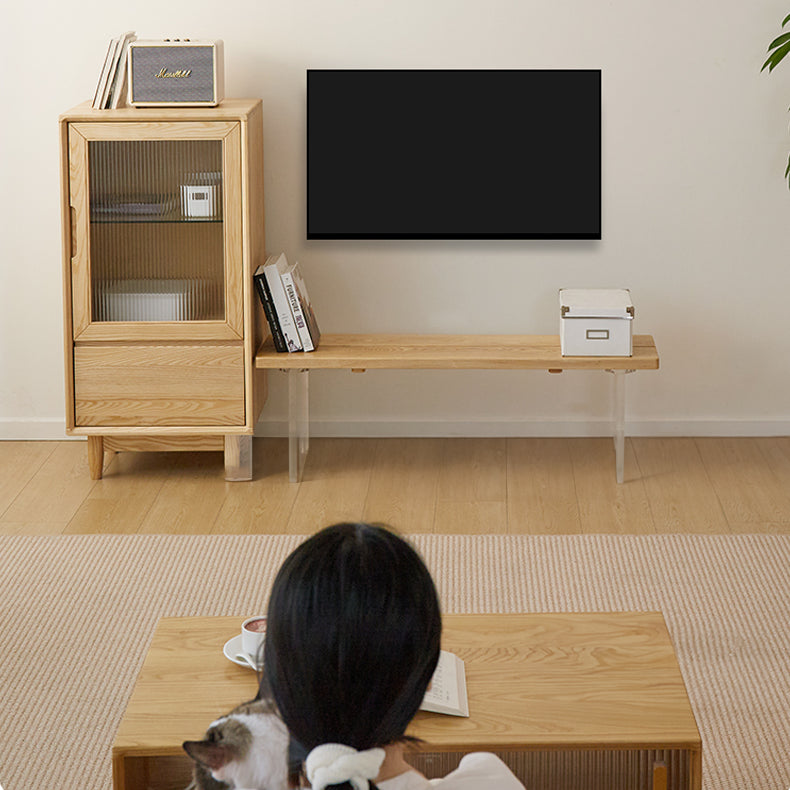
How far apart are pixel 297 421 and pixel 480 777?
252 centimetres

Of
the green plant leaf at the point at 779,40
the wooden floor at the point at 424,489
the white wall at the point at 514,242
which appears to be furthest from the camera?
the white wall at the point at 514,242

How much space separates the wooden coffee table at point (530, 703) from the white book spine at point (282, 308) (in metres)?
1.80

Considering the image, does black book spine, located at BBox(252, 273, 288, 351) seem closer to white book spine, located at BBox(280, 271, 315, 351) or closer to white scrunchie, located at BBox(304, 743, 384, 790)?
white book spine, located at BBox(280, 271, 315, 351)

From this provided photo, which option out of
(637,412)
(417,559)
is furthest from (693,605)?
(417,559)

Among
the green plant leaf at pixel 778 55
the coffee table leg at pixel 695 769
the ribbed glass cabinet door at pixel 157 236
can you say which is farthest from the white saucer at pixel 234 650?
the green plant leaf at pixel 778 55

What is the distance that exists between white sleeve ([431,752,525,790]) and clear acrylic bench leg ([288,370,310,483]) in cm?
237

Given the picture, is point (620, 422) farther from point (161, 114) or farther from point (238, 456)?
point (161, 114)

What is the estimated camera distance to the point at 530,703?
5.92ft

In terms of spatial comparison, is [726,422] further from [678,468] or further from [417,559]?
[417,559]

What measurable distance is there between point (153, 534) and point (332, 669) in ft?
7.87

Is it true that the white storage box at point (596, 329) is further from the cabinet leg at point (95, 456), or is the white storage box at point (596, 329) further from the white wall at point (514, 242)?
the cabinet leg at point (95, 456)

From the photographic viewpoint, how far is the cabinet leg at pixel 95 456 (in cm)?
387

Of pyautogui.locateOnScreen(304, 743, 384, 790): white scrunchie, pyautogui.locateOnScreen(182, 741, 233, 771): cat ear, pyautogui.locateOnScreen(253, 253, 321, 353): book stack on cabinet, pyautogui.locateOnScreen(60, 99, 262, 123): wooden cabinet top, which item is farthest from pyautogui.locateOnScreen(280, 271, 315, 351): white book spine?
pyautogui.locateOnScreen(304, 743, 384, 790): white scrunchie

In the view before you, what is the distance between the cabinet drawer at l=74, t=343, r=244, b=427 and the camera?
3.76 meters
